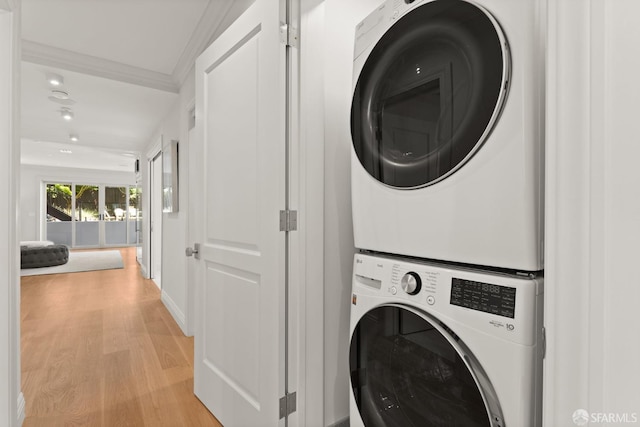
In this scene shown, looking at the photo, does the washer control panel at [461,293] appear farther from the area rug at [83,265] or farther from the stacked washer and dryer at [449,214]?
the area rug at [83,265]

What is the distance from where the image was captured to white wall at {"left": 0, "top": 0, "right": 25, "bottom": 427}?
1341mm

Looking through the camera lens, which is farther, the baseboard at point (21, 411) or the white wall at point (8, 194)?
the baseboard at point (21, 411)

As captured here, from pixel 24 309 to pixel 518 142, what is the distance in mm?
4862

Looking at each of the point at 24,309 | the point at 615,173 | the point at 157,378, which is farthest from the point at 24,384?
the point at 615,173

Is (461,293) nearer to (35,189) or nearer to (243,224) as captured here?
(243,224)

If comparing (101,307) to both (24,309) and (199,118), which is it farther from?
(199,118)

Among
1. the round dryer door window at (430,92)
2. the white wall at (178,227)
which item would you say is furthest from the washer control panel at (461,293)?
the white wall at (178,227)

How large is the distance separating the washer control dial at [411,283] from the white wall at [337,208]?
524 mm

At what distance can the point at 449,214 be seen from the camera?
0.89 meters

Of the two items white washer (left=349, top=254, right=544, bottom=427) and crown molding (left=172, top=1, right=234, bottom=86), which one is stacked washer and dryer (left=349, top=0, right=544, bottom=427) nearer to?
white washer (left=349, top=254, right=544, bottom=427)

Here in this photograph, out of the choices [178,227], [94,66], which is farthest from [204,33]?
[178,227]

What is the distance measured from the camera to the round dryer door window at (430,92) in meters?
0.79

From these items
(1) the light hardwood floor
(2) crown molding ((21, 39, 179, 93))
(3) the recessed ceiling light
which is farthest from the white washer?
(3) the recessed ceiling light

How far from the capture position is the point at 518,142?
0.74m
